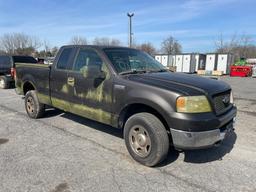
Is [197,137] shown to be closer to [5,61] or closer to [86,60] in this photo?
[86,60]

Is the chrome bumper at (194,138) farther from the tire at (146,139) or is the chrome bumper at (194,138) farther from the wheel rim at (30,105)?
the wheel rim at (30,105)

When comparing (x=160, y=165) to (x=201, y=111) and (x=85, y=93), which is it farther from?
(x=85, y=93)

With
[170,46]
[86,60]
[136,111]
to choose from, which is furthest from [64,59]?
[170,46]

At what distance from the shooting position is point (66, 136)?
16.7ft

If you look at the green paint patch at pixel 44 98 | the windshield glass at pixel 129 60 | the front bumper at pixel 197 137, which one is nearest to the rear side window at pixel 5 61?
the green paint patch at pixel 44 98

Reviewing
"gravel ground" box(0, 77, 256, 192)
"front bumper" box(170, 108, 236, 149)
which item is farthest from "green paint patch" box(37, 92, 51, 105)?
"front bumper" box(170, 108, 236, 149)

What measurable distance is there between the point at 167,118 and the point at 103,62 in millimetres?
1640

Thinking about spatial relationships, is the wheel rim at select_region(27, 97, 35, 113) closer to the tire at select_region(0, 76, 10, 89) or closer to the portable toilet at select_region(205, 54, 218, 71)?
the tire at select_region(0, 76, 10, 89)

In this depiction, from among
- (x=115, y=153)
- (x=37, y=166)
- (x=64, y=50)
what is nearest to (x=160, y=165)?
(x=115, y=153)

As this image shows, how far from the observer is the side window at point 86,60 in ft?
14.9

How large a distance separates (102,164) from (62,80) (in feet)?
7.27

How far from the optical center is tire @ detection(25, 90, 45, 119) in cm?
616

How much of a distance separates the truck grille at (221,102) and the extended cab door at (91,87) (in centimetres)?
169

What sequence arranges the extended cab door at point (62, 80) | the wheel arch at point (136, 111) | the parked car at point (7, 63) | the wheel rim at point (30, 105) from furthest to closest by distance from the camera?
1. the parked car at point (7, 63)
2. the wheel rim at point (30, 105)
3. the extended cab door at point (62, 80)
4. the wheel arch at point (136, 111)
